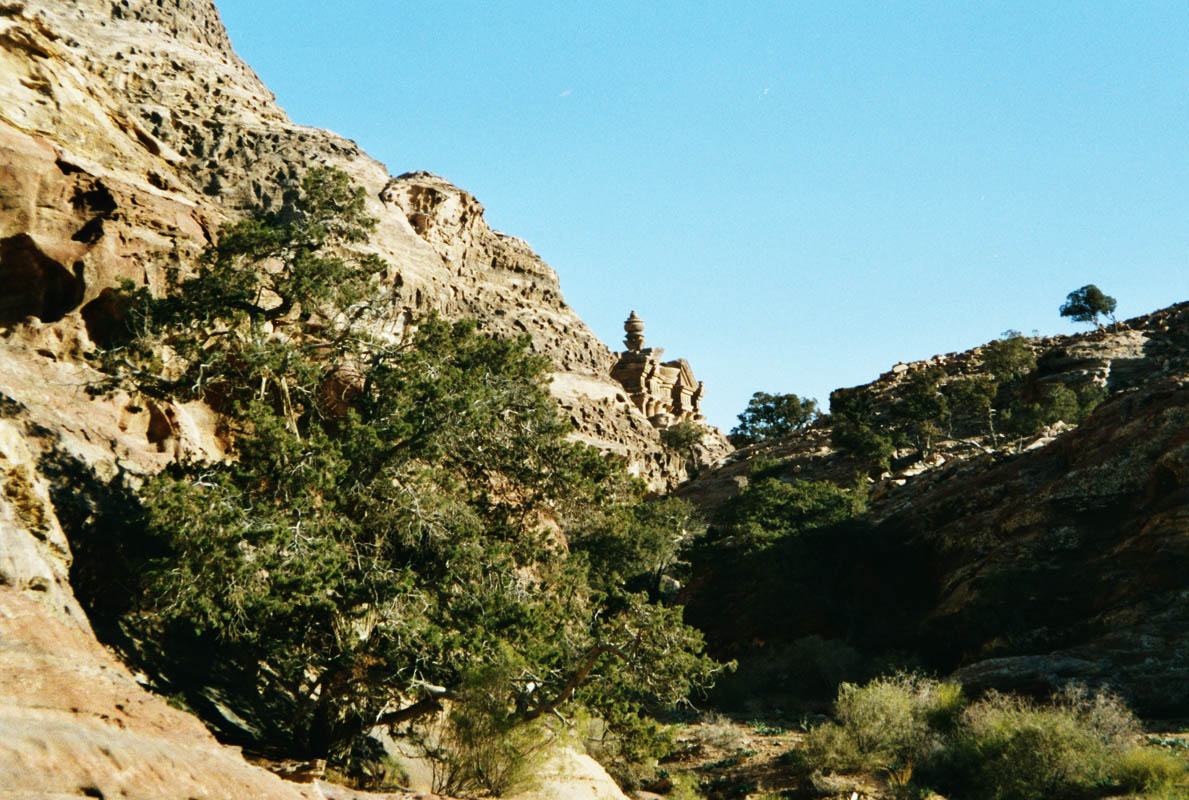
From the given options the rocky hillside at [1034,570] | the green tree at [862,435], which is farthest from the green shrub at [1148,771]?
the green tree at [862,435]

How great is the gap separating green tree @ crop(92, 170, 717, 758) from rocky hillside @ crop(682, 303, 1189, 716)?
1305 centimetres

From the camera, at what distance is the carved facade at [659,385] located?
10112 cm

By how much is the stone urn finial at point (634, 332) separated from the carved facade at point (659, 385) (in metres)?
2.28

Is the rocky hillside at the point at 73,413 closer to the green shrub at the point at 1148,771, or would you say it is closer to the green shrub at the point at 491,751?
the green shrub at the point at 491,751

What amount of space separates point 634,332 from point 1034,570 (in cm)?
8528

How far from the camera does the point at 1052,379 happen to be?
69.8 meters

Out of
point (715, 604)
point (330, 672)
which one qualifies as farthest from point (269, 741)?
point (715, 604)

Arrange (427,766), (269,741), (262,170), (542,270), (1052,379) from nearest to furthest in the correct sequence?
(269,741) → (427,766) → (262,170) → (1052,379) → (542,270)

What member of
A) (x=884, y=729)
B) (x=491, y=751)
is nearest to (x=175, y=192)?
(x=491, y=751)

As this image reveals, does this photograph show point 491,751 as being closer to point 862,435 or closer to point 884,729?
point 884,729

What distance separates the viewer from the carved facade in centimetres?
10112

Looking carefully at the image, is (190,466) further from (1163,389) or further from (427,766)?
(1163,389)

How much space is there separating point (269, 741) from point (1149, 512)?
26886mm

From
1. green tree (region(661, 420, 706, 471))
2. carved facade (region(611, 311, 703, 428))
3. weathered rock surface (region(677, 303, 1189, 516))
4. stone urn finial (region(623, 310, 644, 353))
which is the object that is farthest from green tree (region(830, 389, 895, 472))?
stone urn finial (region(623, 310, 644, 353))
